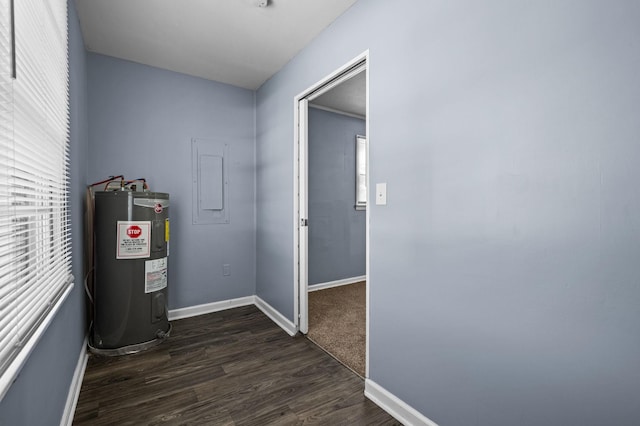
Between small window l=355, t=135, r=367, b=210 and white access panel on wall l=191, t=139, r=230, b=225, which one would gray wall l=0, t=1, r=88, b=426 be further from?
small window l=355, t=135, r=367, b=210

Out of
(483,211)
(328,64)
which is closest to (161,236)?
(328,64)

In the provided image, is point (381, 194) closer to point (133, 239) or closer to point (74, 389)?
point (133, 239)

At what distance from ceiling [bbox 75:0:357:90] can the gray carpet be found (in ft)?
8.42

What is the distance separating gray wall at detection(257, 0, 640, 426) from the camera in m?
0.97

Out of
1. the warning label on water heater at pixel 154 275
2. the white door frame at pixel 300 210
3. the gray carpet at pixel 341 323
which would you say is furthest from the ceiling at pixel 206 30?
the gray carpet at pixel 341 323

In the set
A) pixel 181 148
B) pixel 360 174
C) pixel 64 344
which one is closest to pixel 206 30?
pixel 181 148

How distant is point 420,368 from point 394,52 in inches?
69.1

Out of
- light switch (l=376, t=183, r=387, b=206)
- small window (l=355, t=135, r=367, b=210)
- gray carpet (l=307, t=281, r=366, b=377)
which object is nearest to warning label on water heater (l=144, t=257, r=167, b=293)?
gray carpet (l=307, t=281, r=366, b=377)

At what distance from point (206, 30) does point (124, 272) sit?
6.64 feet

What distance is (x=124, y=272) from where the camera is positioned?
2.36m

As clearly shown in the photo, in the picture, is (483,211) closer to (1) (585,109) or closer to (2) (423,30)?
(1) (585,109)

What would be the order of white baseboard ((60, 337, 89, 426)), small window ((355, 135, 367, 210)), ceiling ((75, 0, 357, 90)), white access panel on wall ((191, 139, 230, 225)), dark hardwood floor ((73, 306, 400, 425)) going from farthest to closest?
small window ((355, 135, 367, 210)) → white access panel on wall ((191, 139, 230, 225)) → ceiling ((75, 0, 357, 90)) → dark hardwood floor ((73, 306, 400, 425)) → white baseboard ((60, 337, 89, 426))

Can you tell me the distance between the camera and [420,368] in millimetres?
1589

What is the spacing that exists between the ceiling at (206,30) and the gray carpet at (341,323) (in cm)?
257
